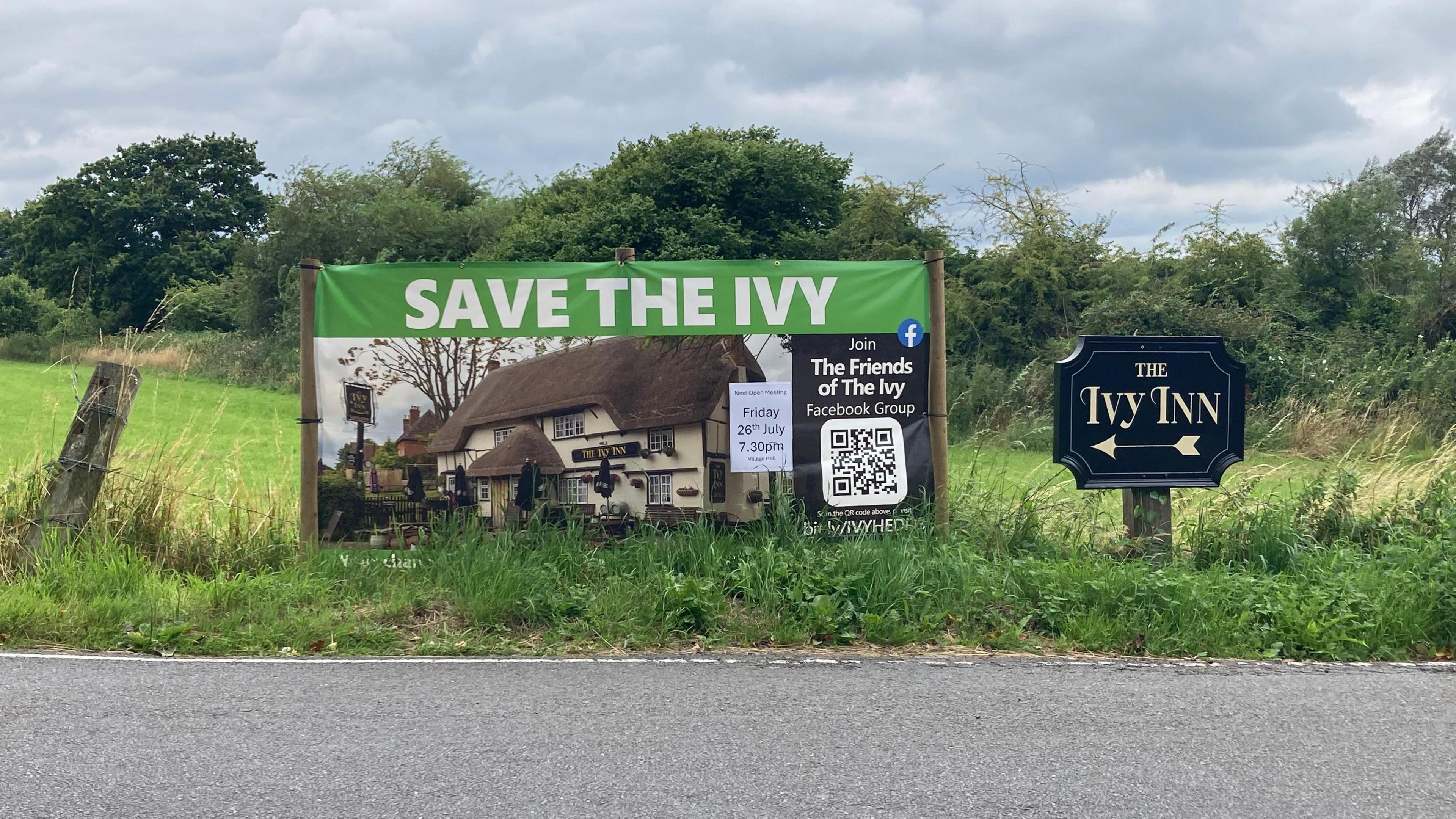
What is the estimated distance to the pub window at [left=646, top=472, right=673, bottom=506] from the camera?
24.7 ft

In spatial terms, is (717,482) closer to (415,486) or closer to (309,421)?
(415,486)

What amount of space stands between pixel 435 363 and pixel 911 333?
339 centimetres

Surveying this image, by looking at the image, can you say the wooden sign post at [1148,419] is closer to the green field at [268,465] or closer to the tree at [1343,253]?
the green field at [268,465]

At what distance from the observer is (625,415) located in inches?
297

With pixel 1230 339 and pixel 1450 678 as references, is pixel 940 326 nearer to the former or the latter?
pixel 1450 678

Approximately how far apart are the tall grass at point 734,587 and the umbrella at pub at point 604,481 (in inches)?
12.8

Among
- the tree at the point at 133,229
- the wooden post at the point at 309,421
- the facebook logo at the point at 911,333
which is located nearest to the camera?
the wooden post at the point at 309,421

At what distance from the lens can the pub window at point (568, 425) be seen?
7508 mm

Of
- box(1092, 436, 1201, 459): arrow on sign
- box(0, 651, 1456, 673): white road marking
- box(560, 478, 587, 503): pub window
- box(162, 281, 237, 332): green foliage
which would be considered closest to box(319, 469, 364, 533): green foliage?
box(560, 478, 587, 503): pub window

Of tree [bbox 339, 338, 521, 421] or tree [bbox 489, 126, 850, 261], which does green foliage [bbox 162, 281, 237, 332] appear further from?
tree [bbox 339, 338, 521, 421]

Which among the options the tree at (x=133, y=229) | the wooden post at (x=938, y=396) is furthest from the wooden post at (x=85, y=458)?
the tree at (x=133, y=229)

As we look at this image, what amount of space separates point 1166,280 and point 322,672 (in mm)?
26245

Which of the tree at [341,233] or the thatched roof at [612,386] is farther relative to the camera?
the tree at [341,233]

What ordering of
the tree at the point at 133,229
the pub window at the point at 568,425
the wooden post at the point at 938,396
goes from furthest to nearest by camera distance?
1. the tree at the point at 133,229
2. the wooden post at the point at 938,396
3. the pub window at the point at 568,425
